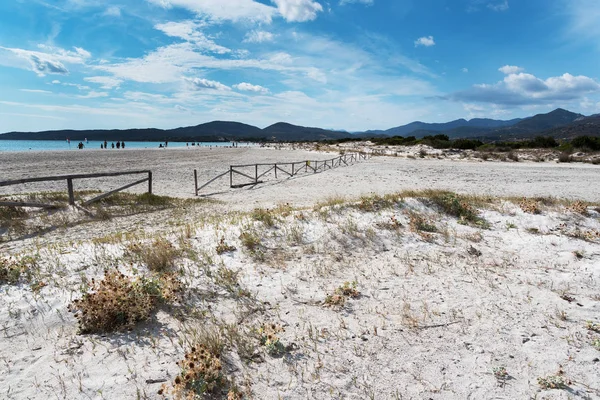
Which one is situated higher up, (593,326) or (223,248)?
(223,248)

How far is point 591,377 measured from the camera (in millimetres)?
3297

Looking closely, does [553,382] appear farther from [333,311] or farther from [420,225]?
[420,225]

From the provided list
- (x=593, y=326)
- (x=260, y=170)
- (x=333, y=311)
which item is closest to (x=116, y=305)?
(x=333, y=311)

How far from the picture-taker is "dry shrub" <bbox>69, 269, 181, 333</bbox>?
12.8 feet

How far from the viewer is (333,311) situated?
449 centimetres

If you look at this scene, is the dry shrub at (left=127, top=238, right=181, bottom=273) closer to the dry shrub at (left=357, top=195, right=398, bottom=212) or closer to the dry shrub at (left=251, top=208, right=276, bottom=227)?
the dry shrub at (left=251, top=208, right=276, bottom=227)

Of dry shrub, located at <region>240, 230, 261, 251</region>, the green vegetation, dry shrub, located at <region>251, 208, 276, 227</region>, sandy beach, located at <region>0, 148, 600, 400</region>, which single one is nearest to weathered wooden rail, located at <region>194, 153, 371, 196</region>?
dry shrub, located at <region>251, 208, 276, 227</region>

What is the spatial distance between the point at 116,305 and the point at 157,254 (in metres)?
1.75

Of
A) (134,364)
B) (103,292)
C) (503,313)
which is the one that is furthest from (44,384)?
(503,313)

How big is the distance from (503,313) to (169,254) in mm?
5422

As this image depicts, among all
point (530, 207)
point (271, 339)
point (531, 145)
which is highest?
point (531, 145)

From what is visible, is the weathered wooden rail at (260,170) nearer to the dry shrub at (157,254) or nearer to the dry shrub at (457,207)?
the dry shrub at (157,254)

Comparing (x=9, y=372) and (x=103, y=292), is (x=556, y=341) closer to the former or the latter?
(x=103, y=292)

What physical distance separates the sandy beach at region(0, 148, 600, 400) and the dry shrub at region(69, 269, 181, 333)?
0.11 m
